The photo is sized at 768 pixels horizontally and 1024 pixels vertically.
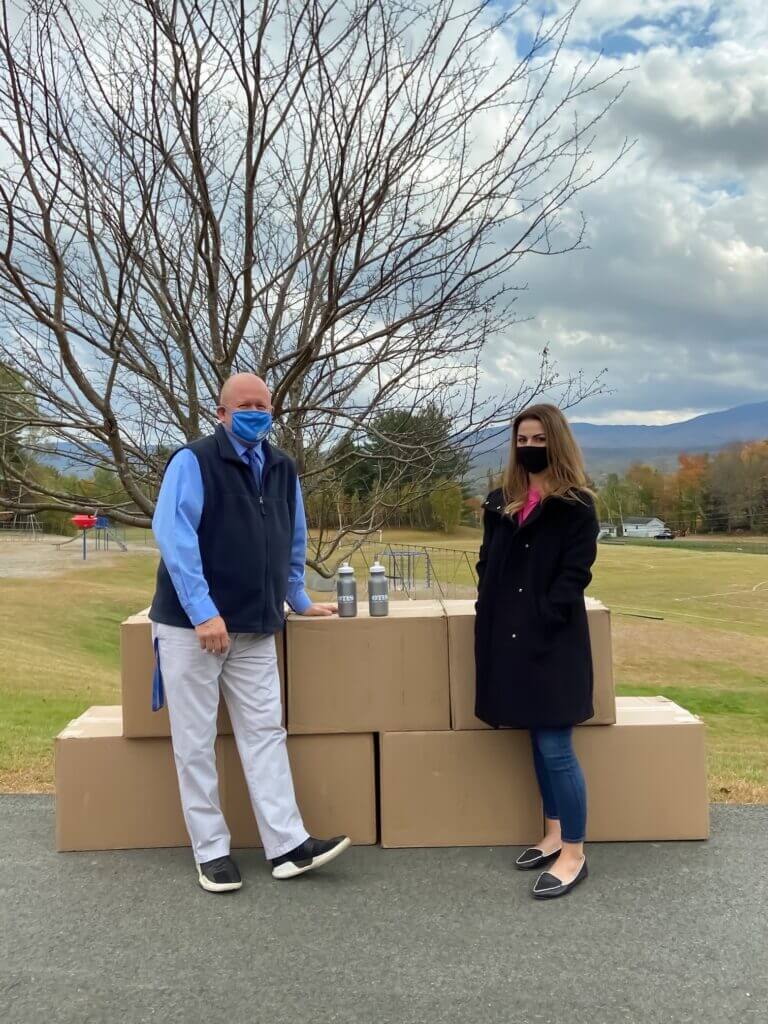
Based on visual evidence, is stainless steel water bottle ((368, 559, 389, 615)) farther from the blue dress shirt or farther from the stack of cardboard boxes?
the blue dress shirt

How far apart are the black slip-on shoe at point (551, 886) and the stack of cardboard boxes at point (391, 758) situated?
1.36ft

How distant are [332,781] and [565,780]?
1004 millimetres

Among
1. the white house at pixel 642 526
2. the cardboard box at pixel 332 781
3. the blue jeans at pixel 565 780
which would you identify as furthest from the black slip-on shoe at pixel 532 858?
the white house at pixel 642 526

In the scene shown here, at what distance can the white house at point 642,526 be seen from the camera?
335 feet

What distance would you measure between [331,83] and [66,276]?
180 cm

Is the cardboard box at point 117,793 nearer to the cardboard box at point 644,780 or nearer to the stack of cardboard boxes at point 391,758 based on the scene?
the stack of cardboard boxes at point 391,758

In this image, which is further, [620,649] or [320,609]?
[620,649]

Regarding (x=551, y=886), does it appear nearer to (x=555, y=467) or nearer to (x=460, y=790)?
(x=460, y=790)

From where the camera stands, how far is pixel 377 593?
11.1 ft

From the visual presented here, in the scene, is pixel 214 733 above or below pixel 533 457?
below

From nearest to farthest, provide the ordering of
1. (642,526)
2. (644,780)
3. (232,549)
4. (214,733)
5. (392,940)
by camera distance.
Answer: (392,940) → (232,549) → (214,733) → (644,780) → (642,526)

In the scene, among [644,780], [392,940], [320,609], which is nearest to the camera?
[392,940]

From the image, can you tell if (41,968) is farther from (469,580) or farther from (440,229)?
(469,580)

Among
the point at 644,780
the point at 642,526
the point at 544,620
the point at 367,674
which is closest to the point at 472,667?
the point at 367,674
